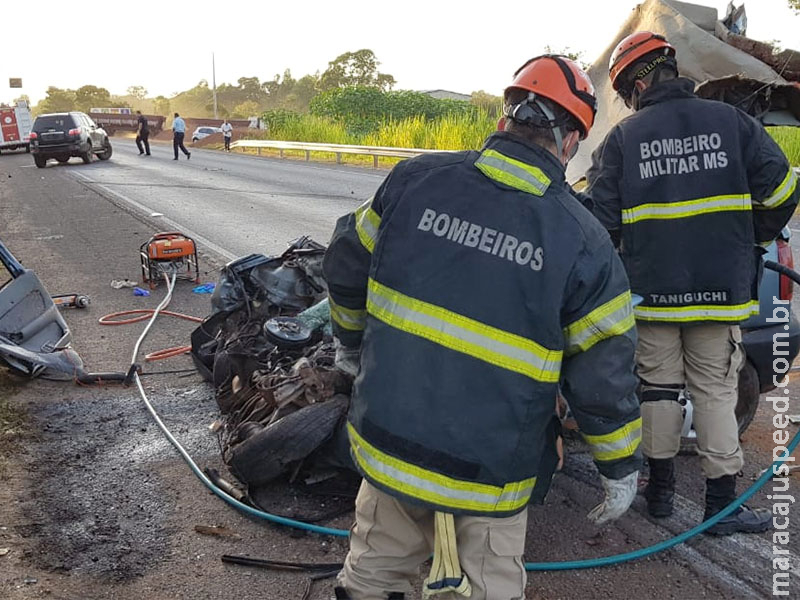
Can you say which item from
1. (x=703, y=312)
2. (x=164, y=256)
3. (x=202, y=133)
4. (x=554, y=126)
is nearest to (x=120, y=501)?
(x=554, y=126)

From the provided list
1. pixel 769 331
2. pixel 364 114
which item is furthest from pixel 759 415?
pixel 364 114

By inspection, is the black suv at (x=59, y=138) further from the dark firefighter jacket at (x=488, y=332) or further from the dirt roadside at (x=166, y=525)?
the dark firefighter jacket at (x=488, y=332)

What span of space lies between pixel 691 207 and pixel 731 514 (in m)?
1.37

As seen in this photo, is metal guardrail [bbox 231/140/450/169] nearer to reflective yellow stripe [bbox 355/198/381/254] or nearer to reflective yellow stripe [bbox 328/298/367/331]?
reflective yellow stripe [bbox 328/298/367/331]

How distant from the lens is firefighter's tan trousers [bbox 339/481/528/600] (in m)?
2.04

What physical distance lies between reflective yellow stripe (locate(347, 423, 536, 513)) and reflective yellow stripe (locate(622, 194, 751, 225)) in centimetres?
172

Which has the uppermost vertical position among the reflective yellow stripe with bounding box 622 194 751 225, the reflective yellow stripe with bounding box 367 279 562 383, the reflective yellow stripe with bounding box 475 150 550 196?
the reflective yellow stripe with bounding box 475 150 550 196

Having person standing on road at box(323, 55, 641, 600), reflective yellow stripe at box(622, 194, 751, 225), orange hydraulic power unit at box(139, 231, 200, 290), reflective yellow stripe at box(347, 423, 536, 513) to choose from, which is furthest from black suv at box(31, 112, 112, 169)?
reflective yellow stripe at box(347, 423, 536, 513)

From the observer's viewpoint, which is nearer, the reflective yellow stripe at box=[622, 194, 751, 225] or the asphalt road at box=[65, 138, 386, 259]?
the reflective yellow stripe at box=[622, 194, 751, 225]

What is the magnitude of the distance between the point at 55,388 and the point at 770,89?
474cm

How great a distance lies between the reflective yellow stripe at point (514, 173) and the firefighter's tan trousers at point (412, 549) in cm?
90

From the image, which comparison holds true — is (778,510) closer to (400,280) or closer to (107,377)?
(400,280)

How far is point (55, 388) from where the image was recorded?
503 cm

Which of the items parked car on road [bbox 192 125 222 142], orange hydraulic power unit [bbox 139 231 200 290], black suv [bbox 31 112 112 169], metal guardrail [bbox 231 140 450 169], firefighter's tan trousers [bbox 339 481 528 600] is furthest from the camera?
parked car on road [bbox 192 125 222 142]
